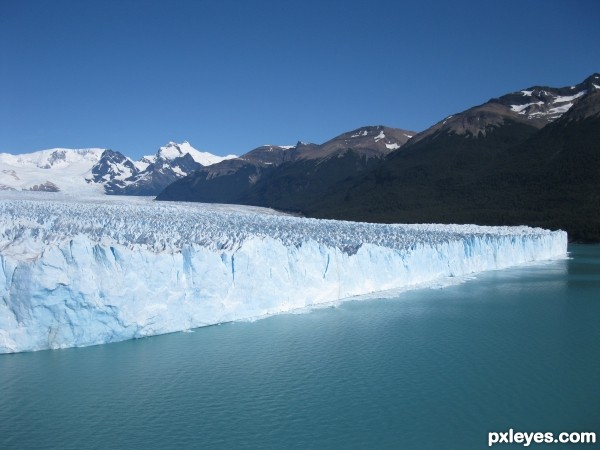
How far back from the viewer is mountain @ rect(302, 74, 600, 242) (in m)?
44.8

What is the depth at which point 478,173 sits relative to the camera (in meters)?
59.2

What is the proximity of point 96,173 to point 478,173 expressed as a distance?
452ft

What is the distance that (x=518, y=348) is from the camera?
34.7 ft

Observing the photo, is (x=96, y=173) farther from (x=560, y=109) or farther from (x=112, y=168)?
(x=560, y=109)

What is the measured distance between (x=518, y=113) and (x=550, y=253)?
61087 millimetres

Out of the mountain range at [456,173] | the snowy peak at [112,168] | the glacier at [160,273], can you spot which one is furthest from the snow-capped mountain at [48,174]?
the glacier at [160,273]

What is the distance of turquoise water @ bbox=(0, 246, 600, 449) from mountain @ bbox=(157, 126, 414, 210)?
221 ft

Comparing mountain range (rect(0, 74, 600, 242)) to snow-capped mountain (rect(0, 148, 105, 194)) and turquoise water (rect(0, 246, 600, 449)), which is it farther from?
turquoise water (rect(0, 246, 600, 449))

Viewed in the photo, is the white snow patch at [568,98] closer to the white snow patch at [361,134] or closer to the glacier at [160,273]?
the white snow patch at [361,134]

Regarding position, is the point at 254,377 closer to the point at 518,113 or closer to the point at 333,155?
the point at 518,113

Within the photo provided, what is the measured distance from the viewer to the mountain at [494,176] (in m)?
44.8

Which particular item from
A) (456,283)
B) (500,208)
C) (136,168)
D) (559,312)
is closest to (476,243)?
(456,283)

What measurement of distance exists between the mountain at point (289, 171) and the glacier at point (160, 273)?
2458 inches

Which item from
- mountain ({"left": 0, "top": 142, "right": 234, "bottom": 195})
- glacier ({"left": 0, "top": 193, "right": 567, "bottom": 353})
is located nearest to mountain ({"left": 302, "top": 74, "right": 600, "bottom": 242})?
glacier ({"left": 0, "top": 193, "right": 567, "bottom": 353})
